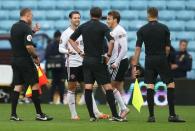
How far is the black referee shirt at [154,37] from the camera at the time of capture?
604 inches

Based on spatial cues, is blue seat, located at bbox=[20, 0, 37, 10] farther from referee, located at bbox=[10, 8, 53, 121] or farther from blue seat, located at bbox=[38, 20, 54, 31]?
referee, located at bbox=[10, 8, 53, 121]

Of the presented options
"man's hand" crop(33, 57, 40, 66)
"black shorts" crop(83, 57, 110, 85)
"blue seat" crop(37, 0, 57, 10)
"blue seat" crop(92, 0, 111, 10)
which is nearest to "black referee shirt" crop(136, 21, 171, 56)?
"black shorts" crop(83, 57, 110, 85)

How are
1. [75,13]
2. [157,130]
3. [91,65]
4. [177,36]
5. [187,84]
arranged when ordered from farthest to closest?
1. [177,36]
2. [187,84]
3. [75,13]
4. [91,65]
5. [157,130]

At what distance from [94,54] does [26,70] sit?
1.46 metres

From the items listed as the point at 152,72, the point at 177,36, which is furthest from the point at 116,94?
the point at 177,36

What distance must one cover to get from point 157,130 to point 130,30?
1399cm

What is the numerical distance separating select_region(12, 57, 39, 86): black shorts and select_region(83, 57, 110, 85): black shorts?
44.0 inches

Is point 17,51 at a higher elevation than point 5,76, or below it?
higher

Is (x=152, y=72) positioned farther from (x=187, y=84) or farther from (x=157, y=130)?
(x=187, y=84)

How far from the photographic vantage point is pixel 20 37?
15.5m

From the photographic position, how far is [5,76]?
23594 millimetres

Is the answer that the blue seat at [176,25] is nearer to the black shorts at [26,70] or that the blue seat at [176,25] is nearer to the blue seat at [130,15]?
the blue seat at [130,15]

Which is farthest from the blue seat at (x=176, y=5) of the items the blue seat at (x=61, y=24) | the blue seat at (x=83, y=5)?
the blue seat at (x=61, y=24)

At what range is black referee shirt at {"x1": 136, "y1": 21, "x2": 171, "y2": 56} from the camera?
15.3 meters
